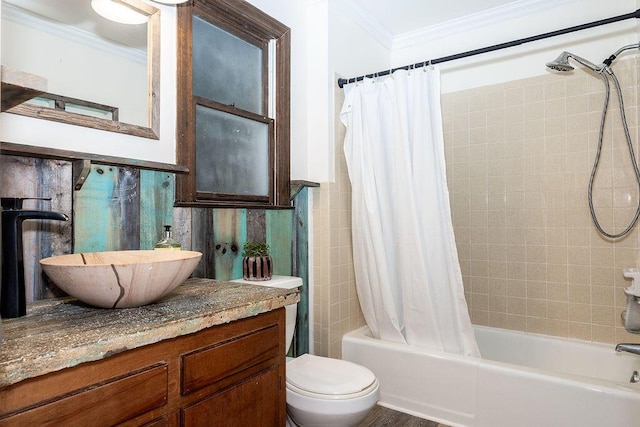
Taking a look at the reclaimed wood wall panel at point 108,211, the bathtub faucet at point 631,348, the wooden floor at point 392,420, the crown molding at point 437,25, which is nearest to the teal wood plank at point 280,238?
the reclaimed wood wall panel at point 108,211

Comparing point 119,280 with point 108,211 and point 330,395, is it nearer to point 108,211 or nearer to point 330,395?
point 108,211

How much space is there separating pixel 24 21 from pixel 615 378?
3.11 meters

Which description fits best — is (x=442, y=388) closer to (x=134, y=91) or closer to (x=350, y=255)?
(x=350, y=255)

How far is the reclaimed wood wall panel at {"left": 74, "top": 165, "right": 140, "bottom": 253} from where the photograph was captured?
134cm

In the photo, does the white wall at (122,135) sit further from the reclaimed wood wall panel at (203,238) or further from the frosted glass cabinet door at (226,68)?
the reclaimed wood wall panel at (203,238)

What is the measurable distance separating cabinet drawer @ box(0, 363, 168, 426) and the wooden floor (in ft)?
4.73

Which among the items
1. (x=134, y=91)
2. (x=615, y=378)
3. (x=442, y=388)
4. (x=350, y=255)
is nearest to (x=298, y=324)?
(x=350, y=255)

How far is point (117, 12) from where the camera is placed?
1478 millimetres

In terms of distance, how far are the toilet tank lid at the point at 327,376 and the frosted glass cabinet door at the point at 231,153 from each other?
88cm

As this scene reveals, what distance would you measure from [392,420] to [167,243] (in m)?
1.49

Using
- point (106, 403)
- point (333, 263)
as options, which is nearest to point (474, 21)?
point (333, 263)

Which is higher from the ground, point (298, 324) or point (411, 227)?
point (411, 227)

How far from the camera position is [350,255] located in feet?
8.15

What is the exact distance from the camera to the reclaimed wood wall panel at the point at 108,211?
1345mm
